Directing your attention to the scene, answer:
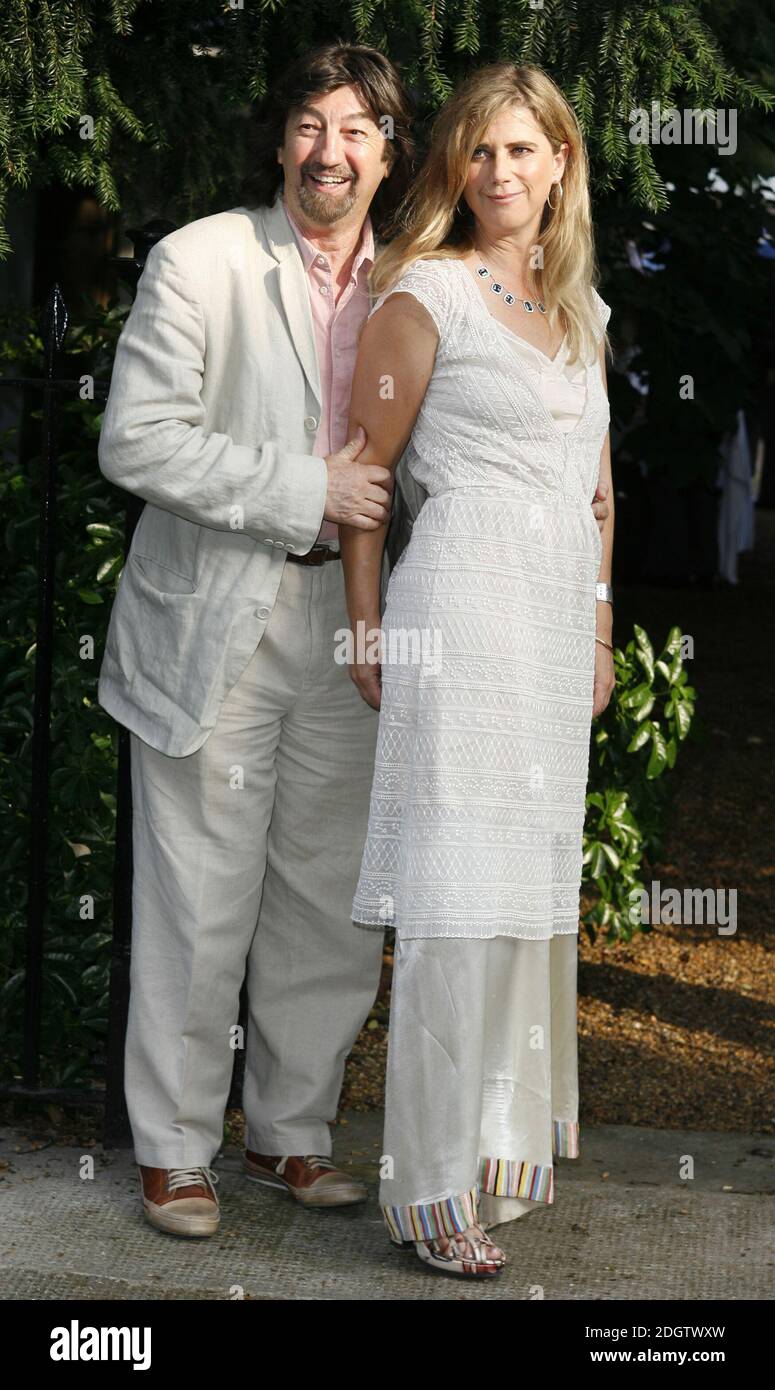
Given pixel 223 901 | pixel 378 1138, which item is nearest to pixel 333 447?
pixel 223 901

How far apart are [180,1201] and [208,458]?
4.68ft

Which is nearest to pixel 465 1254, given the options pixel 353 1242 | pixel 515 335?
pixel 353 1242

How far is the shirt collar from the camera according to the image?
130 inches

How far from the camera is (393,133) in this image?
3.27 metres

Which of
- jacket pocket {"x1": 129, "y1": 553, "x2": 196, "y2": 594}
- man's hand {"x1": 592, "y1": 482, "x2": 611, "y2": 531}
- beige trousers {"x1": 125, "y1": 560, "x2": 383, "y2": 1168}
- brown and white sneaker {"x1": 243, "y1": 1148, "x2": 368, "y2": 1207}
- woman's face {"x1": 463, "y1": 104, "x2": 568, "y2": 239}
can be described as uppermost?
woman's face {"x1": 463, "y1": 104, "x2": 568, "y2": 239}

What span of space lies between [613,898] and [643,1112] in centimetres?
77

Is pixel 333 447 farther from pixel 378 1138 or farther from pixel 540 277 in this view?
pixel 378 1138

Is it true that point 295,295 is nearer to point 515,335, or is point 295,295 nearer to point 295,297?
point 295,297

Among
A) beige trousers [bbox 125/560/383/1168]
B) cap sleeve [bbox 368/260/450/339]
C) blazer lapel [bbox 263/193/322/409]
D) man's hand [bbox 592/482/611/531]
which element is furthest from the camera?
man's hand [bbox 592/482/611/531]

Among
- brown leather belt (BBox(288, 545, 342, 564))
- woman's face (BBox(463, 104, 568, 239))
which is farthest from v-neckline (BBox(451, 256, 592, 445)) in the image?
brown leather belt (BBox(288, 545, 342, 564))

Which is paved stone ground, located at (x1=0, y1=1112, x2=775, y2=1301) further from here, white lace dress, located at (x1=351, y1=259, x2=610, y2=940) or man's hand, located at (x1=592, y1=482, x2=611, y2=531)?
man's hand, located at (x1=592, y1=482, x2=611, y2=531)

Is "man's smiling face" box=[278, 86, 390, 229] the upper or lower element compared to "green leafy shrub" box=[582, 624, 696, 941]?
upper

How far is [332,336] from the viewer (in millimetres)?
3303

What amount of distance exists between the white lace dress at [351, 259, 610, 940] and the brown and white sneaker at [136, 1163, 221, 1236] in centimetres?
65
